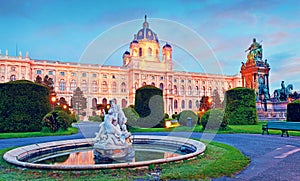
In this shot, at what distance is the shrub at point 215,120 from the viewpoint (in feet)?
47.9

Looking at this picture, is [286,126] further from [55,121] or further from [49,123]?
[49,123]

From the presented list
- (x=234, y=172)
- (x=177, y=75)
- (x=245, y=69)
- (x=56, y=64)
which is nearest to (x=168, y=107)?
(x=177, y=75)

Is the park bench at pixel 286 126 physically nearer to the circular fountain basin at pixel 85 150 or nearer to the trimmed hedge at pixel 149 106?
the circular fountain basin at pixel 85 150

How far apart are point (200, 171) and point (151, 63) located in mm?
60679

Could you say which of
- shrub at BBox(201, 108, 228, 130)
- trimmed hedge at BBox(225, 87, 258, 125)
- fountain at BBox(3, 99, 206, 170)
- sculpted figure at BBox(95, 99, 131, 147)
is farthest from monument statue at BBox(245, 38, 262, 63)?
sculpted figure at BBox(95, 99, 131, 147)

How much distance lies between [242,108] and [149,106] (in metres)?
7.56

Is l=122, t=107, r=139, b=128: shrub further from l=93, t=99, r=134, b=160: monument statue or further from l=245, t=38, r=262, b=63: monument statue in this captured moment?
l=245, t=38, r=262, b=63: monument statue

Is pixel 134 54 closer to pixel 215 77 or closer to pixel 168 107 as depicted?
pixel 168 107

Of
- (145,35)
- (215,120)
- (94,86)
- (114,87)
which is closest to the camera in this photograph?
(215,120)

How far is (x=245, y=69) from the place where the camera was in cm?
2792

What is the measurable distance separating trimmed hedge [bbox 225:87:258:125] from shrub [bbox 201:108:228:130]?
4721 mm

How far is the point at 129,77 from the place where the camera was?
62.8 meters

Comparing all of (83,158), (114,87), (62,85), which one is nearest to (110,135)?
(83,158)

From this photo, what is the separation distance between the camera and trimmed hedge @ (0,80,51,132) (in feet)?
46.9
